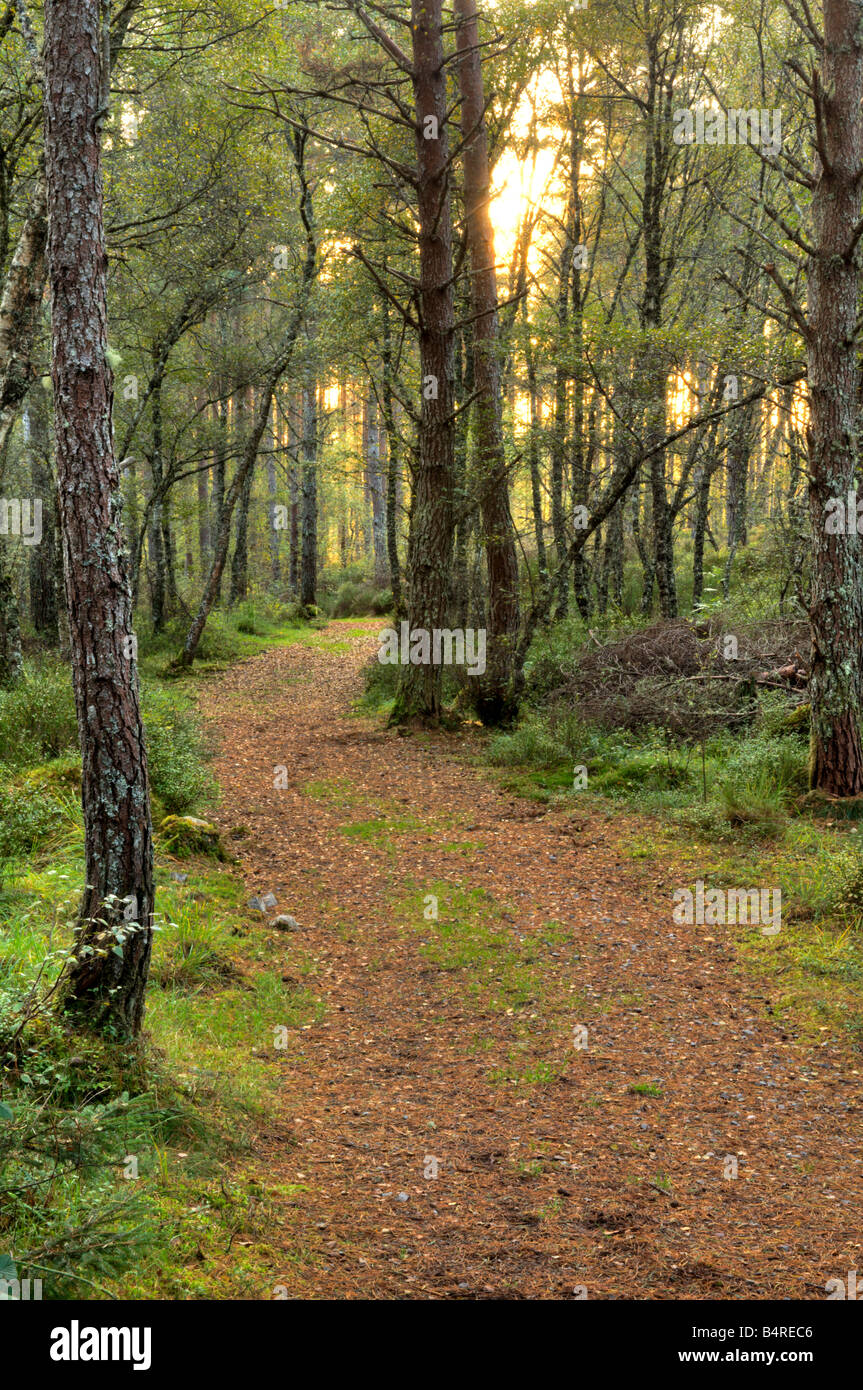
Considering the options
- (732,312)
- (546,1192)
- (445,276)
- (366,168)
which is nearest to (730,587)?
(732,312)

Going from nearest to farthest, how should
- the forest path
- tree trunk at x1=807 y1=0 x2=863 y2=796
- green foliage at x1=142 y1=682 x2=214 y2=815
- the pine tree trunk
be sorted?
the forest path
green foliage at x1=142 y1=682 x2=214 y2=815
tree trunk at x1=807 y1=0 x2=863 y2=796
the pine tree trunk

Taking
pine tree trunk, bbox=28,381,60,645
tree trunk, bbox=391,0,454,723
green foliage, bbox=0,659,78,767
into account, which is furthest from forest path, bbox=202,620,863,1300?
pine tree trunk, bbox=28,381,60,645

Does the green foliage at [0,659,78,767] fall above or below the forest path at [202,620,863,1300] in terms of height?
above

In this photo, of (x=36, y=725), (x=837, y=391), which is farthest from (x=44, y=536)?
(x=837, y=391)

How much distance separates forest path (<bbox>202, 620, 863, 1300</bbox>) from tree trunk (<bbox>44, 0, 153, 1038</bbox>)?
1160 mm

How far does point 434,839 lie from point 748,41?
14.6m

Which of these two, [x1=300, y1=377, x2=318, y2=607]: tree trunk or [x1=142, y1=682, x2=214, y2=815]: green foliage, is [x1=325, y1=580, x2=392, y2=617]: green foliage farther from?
[x1=142, y1=682, x2=214, y2=815]: green foliage

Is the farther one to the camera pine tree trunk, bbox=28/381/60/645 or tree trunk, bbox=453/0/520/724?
pine tree trunk, bbox=28/381/60/645

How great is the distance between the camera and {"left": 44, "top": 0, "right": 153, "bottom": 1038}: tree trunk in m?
3.78

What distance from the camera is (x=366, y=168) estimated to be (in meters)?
14.2

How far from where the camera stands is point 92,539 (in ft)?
12.5

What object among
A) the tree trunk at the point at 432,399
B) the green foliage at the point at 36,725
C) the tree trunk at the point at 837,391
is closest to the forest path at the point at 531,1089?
the green foliage at the point at 36,725

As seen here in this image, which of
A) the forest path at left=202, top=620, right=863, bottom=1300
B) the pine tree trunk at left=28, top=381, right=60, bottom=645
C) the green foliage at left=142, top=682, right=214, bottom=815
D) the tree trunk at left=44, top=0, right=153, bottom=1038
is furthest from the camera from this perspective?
the pine tree trunk at left=28, top=381, right=60, bottom=645

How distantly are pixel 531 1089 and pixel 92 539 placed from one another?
3391 millimetres
